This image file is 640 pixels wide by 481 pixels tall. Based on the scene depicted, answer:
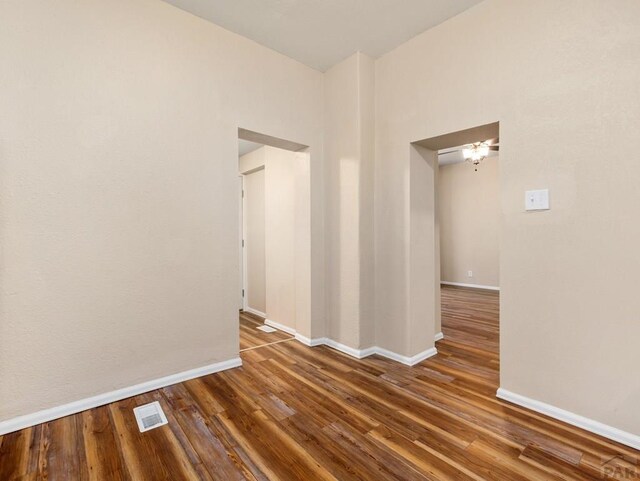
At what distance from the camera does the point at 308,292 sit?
3.24 metres

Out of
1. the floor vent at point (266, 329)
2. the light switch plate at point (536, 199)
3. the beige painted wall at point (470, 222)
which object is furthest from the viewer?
the beige painted wall at point (470, 222)

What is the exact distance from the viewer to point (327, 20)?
2.51 metres

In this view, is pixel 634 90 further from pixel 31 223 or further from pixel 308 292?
pixel 31 223

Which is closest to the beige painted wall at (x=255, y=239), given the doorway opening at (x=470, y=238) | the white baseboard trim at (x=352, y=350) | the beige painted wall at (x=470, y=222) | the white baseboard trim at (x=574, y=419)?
the white baseboard trim at (x=352, y=350)

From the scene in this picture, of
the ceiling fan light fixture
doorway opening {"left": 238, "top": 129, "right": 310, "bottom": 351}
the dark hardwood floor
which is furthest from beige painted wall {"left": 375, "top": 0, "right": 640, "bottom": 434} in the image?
the ceiling fan light fixture

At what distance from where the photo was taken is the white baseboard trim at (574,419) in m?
1.69

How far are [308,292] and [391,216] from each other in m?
1.15

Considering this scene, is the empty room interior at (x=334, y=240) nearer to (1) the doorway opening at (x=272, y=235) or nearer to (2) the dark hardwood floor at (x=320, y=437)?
(2) the dark hardwood floor at (x=320, y=437)

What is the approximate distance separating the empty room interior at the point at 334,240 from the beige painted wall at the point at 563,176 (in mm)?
12

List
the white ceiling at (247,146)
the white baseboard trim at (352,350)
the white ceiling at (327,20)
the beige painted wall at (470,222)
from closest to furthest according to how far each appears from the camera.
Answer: the white ceiling at (327,20), the white baseboard trim at (352,350), the white ceiling at (247,146), the beige painted wall at (470,222)

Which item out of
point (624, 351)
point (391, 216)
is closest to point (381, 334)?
point (391, 216)

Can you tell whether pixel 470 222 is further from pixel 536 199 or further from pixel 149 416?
pixel 149 416

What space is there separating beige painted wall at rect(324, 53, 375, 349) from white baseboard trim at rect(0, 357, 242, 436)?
3.83 ft

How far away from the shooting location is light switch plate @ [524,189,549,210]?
1978 mm
